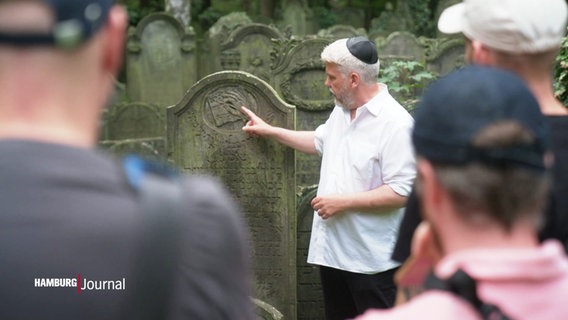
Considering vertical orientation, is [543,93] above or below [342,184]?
above

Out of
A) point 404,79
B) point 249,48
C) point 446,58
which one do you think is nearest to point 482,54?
point 404,79

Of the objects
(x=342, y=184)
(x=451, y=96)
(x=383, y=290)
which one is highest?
(x=451, y=96)

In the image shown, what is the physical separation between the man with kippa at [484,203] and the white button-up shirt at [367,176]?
323 centimetres

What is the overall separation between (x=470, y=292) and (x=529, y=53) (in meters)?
1.10

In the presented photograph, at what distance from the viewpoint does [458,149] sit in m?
1.81

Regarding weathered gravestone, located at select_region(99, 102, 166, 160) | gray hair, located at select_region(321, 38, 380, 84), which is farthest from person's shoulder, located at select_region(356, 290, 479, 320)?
weathered gravestone, located at select_region(99, 102, 166, 160)

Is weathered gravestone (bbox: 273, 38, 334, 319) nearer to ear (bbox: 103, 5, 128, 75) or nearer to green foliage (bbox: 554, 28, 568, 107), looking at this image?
green foliage (bbox: 554, 28, 568, 107)

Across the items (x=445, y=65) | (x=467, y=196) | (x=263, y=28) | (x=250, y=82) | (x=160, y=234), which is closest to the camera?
(x=160, y=234)

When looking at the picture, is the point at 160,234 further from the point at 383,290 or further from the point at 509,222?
the point at 383,290

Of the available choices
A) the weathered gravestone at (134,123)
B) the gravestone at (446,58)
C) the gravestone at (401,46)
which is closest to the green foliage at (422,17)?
the gravestone at (401,46)

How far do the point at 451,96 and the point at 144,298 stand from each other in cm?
65

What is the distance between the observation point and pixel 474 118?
1825 millimetres

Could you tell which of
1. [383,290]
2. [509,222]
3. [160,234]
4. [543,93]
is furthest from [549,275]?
[383,290]

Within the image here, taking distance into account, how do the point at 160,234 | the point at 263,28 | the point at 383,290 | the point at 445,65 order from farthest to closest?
1. the point at 263,28
2. the point at 445,65
3. the point at 383,290
4. the point at 160,234
